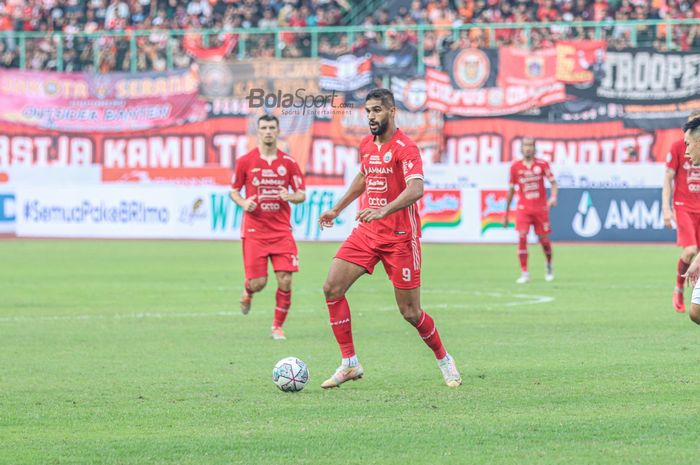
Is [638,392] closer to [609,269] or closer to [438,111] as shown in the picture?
[609,269]

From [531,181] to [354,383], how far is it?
506 inches

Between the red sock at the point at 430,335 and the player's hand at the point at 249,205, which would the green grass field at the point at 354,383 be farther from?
the player's hand at the point at 249,205

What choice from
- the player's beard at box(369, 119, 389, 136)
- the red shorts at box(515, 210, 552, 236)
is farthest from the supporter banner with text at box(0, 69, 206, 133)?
the player's beard at box(369, 119, 389, 136)

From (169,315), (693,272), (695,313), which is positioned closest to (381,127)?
(693,272)

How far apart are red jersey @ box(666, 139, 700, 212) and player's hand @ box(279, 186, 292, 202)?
4.54m

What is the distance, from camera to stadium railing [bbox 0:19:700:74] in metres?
35.3

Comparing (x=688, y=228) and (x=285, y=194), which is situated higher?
(x=285, y=194)

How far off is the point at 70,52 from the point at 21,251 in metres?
12.7

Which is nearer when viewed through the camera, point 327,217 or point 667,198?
point 327,217

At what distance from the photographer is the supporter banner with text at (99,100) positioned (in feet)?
131

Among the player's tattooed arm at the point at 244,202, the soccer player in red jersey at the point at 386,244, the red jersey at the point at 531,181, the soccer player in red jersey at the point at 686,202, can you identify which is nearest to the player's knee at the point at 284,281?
the player's tattooed arm at the point at 244,202

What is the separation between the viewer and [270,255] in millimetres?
13914

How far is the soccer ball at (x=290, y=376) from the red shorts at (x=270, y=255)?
434 centimetres

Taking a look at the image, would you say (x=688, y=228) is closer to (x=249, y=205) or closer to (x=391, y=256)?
(x=249, y=205)
